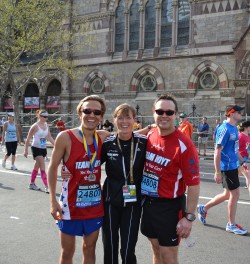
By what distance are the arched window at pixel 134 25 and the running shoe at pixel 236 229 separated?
21271 millimetres

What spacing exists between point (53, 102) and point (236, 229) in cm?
2575

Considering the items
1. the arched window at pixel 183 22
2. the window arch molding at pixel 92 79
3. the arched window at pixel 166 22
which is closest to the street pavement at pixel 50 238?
the arched window at pixel 183 22

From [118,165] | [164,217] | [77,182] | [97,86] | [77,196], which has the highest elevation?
[97,86]

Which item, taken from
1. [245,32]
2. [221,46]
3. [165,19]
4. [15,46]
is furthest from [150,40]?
[15,46]

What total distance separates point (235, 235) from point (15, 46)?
71.2 feet

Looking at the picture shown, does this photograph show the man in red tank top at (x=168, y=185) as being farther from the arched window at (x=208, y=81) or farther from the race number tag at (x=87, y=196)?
the arched window at (x=208, y=81)

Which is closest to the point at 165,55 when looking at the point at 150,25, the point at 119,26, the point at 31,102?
the point at 150,25

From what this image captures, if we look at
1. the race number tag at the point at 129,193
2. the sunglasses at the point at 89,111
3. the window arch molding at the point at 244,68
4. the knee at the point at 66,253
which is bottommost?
the knee at the point at 66,253

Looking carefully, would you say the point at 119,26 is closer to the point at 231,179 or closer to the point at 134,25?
the point at 134,25

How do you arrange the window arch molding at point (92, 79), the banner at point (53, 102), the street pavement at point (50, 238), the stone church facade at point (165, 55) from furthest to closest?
1. the banner at point (53, 102)
2. the window arch molding at point (92, 79)
3. the stone church facade at point (165, 55)
4. the street pavement at point (50, 238)

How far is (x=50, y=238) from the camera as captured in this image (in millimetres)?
5391

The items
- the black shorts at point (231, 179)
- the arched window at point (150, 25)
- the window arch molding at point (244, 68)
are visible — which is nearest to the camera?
the black shorts at point (231, 179)

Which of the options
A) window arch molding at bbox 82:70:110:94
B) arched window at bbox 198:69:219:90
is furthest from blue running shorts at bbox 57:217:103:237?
window arch molding at bbox 82:70:110:94

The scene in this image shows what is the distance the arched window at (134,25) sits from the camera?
25797 mm
